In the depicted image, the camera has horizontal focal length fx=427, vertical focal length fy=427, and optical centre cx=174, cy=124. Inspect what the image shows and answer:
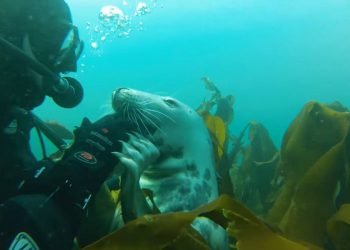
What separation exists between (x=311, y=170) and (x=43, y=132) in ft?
6.47

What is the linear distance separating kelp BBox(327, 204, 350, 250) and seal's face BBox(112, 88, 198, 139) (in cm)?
110

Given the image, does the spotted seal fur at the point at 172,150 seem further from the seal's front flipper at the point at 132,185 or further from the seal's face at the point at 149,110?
the seal's front flipper at the point at 132,185

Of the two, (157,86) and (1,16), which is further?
(157,86)

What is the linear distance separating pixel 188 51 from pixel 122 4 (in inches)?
1203

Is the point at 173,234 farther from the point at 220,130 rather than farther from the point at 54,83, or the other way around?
the point at 220,130

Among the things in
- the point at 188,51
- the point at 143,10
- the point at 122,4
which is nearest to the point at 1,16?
the point at 143,10

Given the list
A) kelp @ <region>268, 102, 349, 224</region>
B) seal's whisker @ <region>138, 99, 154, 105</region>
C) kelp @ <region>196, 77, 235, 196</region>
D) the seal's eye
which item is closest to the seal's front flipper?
seal's whisker @ <region>138, 99, 154, 105</region>

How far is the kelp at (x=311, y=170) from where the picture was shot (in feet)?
8.98

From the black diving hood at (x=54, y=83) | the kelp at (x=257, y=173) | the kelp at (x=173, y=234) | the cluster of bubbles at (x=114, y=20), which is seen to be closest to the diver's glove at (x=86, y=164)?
the kelp at (x=173, y=234)

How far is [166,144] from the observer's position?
2791 mm

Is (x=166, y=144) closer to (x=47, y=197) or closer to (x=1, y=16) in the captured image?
(x=47, y=197)

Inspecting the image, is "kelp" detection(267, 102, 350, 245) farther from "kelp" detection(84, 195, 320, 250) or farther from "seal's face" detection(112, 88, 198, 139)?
"kelp" detection(84, 195, 320, 250)

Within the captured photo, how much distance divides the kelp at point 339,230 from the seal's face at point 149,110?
1097 millimetres

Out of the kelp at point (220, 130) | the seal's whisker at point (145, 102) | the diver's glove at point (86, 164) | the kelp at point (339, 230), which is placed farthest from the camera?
the kelp at point (220, 130)
